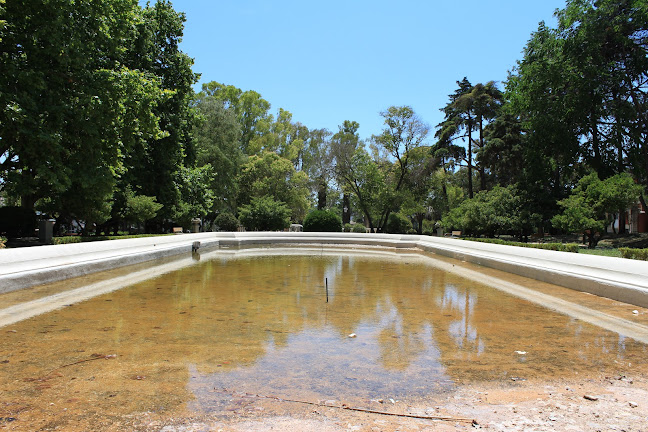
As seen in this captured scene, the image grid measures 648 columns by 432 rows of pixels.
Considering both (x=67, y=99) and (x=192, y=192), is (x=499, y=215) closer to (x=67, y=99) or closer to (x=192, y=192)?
(x=192, y=192)

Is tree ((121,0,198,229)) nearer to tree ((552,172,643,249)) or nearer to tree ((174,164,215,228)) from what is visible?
tree ((174,164,215,228))

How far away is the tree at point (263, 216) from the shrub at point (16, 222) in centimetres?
1750

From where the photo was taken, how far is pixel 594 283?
853 centimetres

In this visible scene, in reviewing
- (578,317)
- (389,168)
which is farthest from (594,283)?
(389,168)

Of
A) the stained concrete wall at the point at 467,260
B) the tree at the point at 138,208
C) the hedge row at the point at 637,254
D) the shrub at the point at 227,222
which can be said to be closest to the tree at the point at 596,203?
the stained concrete wall at the point at 467,260

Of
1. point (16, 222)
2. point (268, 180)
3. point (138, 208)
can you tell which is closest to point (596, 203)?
point (138, 208)

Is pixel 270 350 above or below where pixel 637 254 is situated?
below

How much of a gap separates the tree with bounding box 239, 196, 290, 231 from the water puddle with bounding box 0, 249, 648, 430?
2633 centimetres

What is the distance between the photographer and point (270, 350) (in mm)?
4629

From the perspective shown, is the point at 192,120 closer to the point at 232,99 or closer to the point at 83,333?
the point at 83,333

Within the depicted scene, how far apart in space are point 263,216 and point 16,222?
18607 mm

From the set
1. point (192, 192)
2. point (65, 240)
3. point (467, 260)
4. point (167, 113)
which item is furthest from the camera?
point (192, 192)

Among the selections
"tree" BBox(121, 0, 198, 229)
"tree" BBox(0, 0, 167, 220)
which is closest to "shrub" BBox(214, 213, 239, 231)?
"tree" BBox(121, 0, 198, 229)

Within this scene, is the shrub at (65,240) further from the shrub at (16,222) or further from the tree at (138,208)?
the tree at (138,208)
